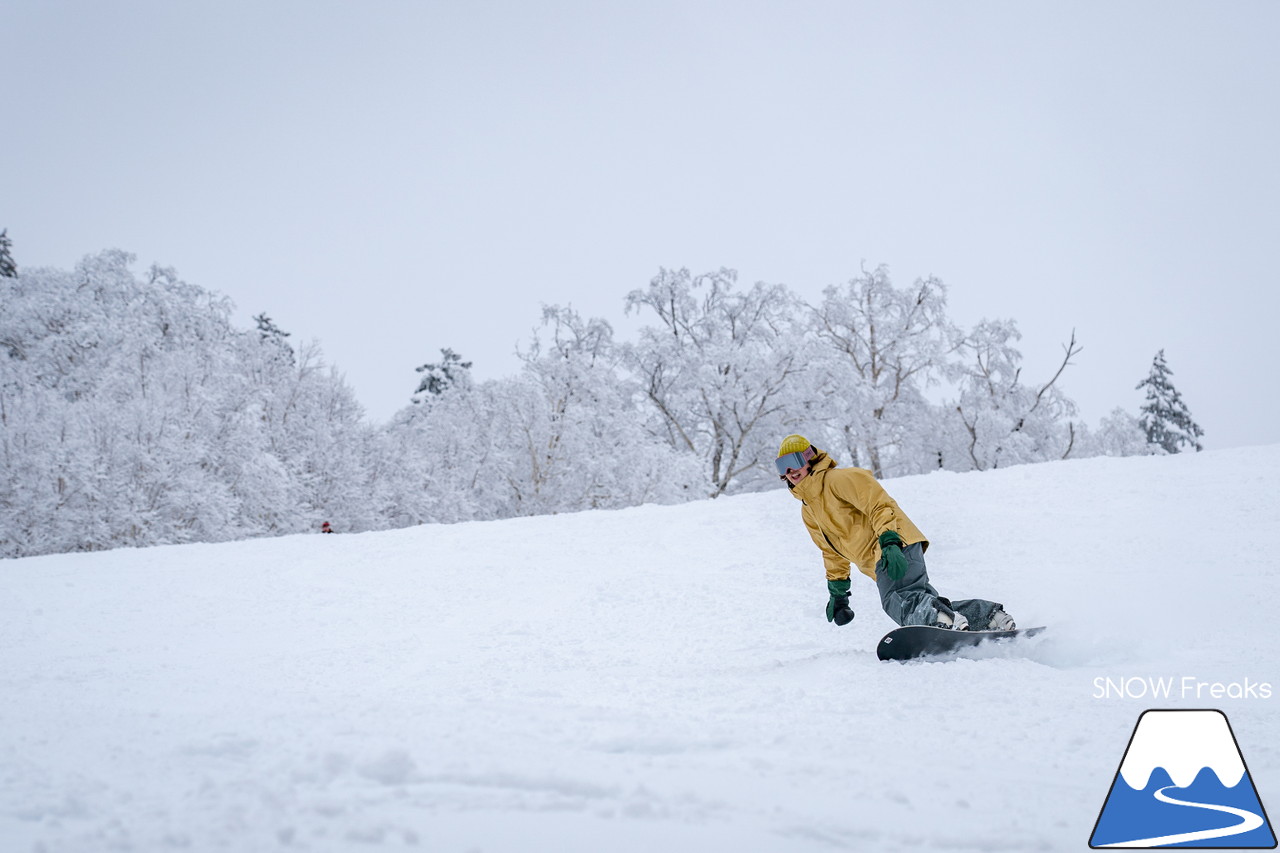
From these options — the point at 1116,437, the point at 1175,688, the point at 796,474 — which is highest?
the point at 796,474

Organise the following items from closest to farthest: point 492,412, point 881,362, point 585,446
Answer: point 585,446 → point 492,412 → point 881,362

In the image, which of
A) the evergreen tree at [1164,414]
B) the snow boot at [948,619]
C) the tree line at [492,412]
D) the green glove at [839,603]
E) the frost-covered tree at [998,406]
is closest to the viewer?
the snow boot at [948,619]

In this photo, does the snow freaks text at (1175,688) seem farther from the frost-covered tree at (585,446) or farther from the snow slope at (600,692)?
the frost-covered tree at (585,446)

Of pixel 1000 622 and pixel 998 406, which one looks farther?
pixel 998 406

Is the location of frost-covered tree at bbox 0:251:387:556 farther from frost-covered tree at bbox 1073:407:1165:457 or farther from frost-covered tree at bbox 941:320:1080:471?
frost-covered tree at bbox 1073:407:1165:457

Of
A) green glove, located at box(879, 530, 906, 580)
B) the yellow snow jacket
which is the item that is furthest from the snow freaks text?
the yellow snow jacket

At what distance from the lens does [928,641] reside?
15.8 feet

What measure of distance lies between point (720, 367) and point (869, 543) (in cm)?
2421

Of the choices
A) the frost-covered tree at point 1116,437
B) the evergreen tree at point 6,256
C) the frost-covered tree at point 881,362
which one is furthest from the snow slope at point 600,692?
the evergreen tree at point 6,256

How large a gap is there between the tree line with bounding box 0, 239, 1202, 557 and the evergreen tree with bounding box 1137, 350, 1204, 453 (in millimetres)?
10809

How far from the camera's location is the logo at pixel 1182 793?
2.55m

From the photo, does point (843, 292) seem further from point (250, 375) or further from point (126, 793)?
point (126, 793)

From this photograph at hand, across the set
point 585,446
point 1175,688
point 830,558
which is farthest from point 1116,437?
point 1175,688

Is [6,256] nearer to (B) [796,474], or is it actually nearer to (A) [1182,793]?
(B) [796,474]
